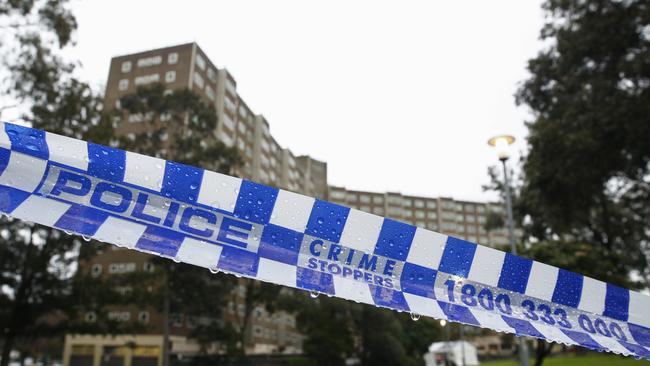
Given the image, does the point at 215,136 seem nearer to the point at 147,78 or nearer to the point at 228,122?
the point at 228,122

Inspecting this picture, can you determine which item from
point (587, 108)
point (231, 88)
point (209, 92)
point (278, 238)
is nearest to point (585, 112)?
point (587, 108)

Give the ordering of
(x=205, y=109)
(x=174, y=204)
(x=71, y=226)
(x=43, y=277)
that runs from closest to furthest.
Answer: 1. (x=71, y=226)
2. (x=174, y=204)
3. (x=43, y=277)
4. (x=205, y=109)

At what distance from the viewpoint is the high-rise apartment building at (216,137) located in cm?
4459

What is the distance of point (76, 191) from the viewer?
10.0ft

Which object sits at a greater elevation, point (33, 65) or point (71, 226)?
point (33, 65)

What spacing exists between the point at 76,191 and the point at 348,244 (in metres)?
1.83

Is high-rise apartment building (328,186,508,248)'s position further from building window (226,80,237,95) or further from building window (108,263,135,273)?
building window (108,263,135,273)

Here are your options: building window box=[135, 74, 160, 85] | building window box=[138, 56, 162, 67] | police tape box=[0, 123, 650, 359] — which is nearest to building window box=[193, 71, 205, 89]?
building window box=[135, 74, 160, 85]

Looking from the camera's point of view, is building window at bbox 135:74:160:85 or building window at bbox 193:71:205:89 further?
building window at bbox 135:74:160:85

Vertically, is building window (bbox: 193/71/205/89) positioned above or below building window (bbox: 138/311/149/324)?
above

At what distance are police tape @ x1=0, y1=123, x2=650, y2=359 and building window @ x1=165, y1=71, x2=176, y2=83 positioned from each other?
174 ft

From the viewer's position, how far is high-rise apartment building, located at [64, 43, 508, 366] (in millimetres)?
44594

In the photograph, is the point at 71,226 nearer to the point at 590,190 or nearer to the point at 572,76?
the point at 572,76

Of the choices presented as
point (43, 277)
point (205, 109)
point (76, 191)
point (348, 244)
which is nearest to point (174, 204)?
point (76, 191)
